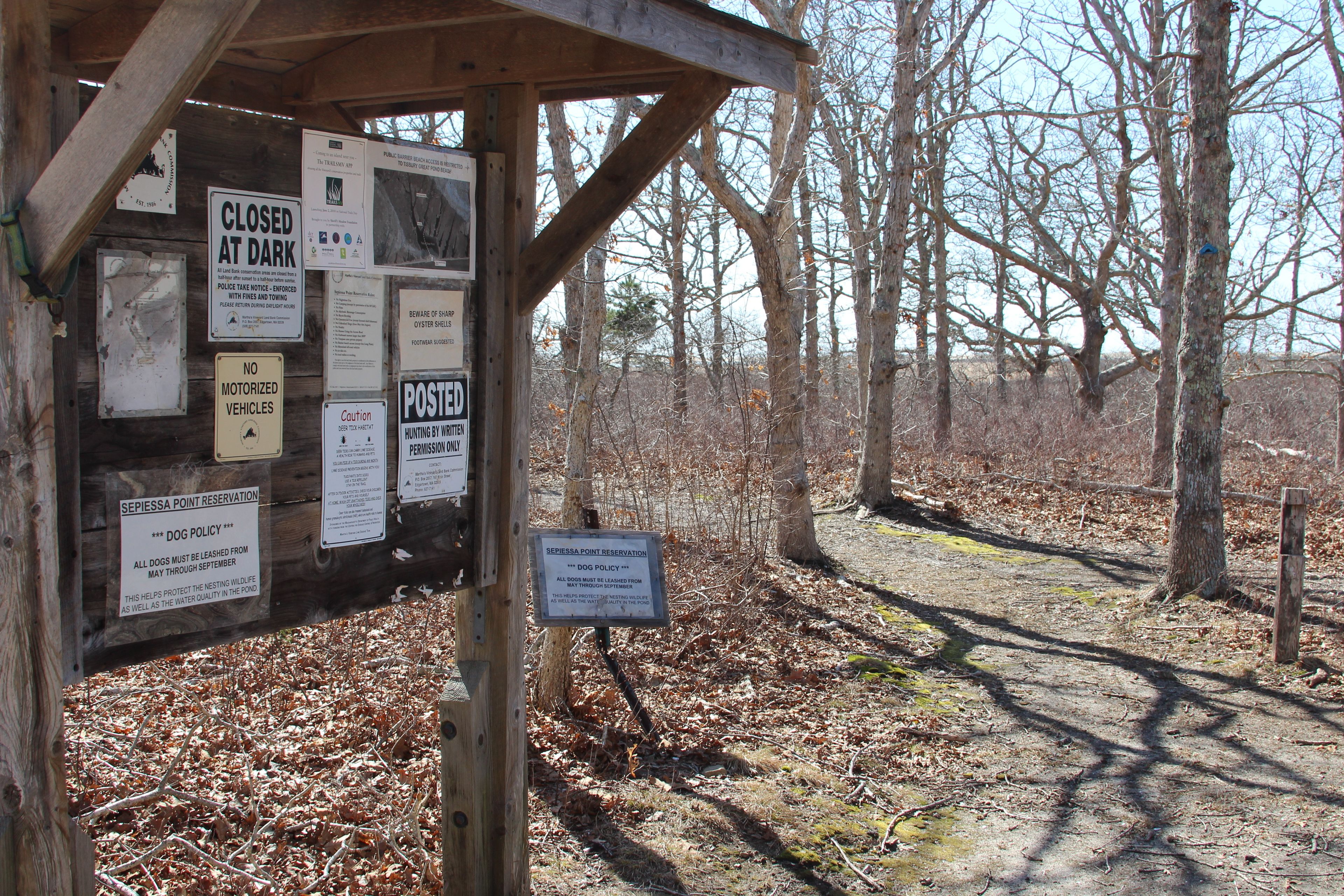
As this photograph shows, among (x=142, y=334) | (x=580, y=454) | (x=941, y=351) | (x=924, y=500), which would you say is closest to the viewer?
(x=142, y=334)

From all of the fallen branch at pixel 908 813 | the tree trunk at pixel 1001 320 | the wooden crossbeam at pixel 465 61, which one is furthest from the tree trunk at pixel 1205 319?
the tree trunk at pixel 1001 320

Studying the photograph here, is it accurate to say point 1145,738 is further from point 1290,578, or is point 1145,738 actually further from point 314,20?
point 314,20

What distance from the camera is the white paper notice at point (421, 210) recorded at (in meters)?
2.90

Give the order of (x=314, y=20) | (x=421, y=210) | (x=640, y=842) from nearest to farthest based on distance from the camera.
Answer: (x=314, y=20), (x=421, y=210), (x=640, y=842)

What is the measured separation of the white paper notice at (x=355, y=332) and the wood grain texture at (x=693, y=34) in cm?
93

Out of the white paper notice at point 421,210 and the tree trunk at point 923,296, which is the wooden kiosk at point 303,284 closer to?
the white paper notice at point 421,210

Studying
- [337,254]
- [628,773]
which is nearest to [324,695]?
[628,773]

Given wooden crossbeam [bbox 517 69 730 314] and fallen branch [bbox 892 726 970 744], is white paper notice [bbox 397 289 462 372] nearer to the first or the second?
wooden crossbeam [bbox 517 69 730 314]

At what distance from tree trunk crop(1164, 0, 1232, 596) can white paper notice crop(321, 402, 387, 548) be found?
776 cm

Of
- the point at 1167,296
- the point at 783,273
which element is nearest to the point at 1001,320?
the point at 1167,296

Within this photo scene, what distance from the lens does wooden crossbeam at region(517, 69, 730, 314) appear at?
129 inches

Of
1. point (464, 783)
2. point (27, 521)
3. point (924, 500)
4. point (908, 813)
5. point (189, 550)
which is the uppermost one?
point (27, 521)

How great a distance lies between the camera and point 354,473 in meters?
2.85

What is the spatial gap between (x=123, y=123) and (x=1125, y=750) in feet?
19.4
